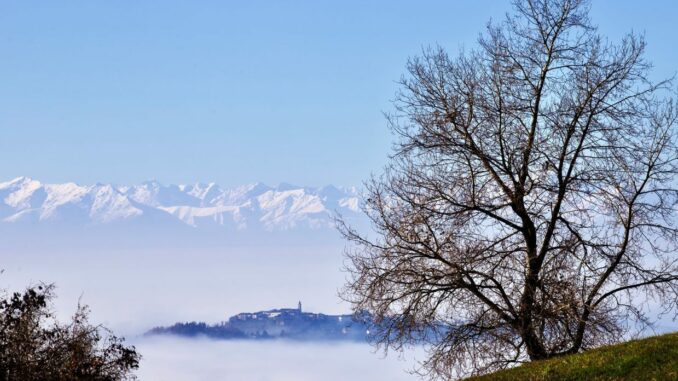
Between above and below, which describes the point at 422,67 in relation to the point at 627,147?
above

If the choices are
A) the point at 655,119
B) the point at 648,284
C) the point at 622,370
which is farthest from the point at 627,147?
the point at 622,370

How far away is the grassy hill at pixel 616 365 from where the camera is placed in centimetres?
1928

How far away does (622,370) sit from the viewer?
19781mm

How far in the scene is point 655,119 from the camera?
28344 mm

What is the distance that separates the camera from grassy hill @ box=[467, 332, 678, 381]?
19.3 metres

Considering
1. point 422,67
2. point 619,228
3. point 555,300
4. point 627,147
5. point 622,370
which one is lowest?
point 622,370

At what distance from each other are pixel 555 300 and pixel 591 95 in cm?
688

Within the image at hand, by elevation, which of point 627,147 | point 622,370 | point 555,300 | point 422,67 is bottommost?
point 622,370

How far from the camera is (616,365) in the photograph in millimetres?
20156

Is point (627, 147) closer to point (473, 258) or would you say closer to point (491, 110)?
point (491, 110)

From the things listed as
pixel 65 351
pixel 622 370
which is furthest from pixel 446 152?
pixel 65 351

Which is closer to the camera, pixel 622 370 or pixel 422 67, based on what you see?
pixel 622 370

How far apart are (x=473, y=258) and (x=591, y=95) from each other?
670 centimetres

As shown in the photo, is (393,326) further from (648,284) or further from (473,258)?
(648,284)
